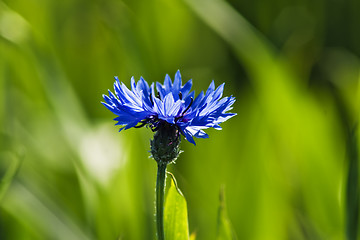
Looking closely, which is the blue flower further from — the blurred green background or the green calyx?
the blurred green background

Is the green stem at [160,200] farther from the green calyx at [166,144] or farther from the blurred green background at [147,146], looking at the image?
the blurred green background at [147,146]

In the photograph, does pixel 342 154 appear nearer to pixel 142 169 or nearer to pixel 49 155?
pixel 142 169

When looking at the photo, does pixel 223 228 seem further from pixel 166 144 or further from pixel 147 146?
pixel 147 146

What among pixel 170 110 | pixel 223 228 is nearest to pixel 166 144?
pixel 170 110

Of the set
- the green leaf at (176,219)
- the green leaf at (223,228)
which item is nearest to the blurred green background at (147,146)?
the green leaf at (223,228)

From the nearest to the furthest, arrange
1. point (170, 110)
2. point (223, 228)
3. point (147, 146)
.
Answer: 1. point (170, 110)
2. point (223, 228)
3. point (147, 146)

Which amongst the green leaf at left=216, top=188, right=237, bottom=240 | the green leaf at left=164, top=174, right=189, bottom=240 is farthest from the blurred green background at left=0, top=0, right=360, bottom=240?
the green leaf at left=164, top=174, right=189, bottom=240
